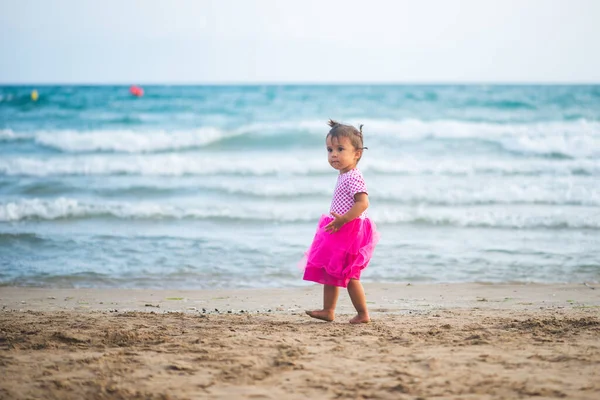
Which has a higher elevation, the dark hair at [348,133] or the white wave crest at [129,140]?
the white wave crest at [129,140]

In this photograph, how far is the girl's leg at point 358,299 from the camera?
4445mm

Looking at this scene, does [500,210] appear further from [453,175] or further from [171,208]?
[171,208]

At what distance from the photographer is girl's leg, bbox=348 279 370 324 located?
445 centimetres

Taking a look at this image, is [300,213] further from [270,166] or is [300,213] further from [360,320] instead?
[360,320]

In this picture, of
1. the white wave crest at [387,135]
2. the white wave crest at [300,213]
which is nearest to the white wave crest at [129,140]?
the white wave crest at [387,135]

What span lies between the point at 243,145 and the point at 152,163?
3.63 meters

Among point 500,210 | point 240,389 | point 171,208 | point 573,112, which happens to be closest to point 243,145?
point 171,208

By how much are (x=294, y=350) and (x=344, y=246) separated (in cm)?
97

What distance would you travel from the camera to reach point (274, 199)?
420 inches

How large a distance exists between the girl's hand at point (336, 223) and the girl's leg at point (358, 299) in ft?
1.26

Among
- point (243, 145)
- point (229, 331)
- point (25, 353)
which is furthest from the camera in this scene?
point (243, 145)

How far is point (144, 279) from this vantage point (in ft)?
21.0

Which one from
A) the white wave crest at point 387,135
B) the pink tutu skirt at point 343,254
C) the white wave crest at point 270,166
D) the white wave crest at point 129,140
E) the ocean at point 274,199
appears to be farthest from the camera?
the white wave crest at point 129,140

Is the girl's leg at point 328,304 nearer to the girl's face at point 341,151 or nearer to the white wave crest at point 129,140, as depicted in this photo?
the girl's face at point 341,151
